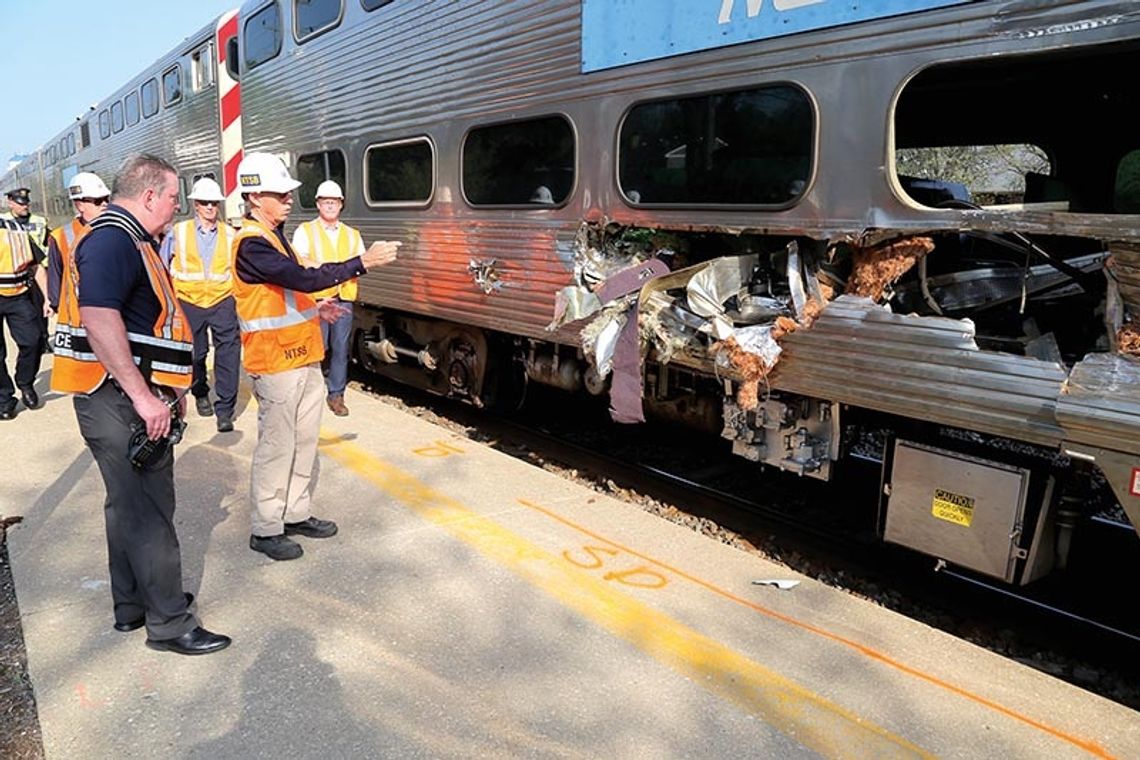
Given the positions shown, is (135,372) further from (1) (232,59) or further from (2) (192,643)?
(1) (232,59)

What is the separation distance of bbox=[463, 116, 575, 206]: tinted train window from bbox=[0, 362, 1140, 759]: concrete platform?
1881 millimetres

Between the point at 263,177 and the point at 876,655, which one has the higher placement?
the point at 263,177

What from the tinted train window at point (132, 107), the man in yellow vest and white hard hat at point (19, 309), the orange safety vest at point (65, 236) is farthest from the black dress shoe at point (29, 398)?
the tinted train window at point (132, 107)

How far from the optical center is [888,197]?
3.12 m

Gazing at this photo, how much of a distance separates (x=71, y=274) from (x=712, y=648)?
2.61 meters

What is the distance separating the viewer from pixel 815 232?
3.39 metres

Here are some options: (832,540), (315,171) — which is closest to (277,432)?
(832,540)

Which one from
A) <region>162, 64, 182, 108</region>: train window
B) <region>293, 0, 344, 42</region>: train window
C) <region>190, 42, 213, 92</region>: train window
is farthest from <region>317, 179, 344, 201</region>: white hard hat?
<region>162, 64, 182, 108</region>: train window

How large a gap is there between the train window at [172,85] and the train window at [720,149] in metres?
9.21

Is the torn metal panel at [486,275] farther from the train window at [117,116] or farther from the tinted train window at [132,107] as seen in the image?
the train window at [117,116]

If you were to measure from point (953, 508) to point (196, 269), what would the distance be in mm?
5197

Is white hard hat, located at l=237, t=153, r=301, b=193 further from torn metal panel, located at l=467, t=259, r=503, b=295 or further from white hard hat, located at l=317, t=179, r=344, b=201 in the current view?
white hard hat, located at l=317, t=179, r=344, b=201

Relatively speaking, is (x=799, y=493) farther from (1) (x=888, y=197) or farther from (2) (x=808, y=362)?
(1) (x=888, y=197)

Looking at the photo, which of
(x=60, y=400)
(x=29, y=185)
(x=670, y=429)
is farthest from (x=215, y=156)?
(x=29, y=185)
